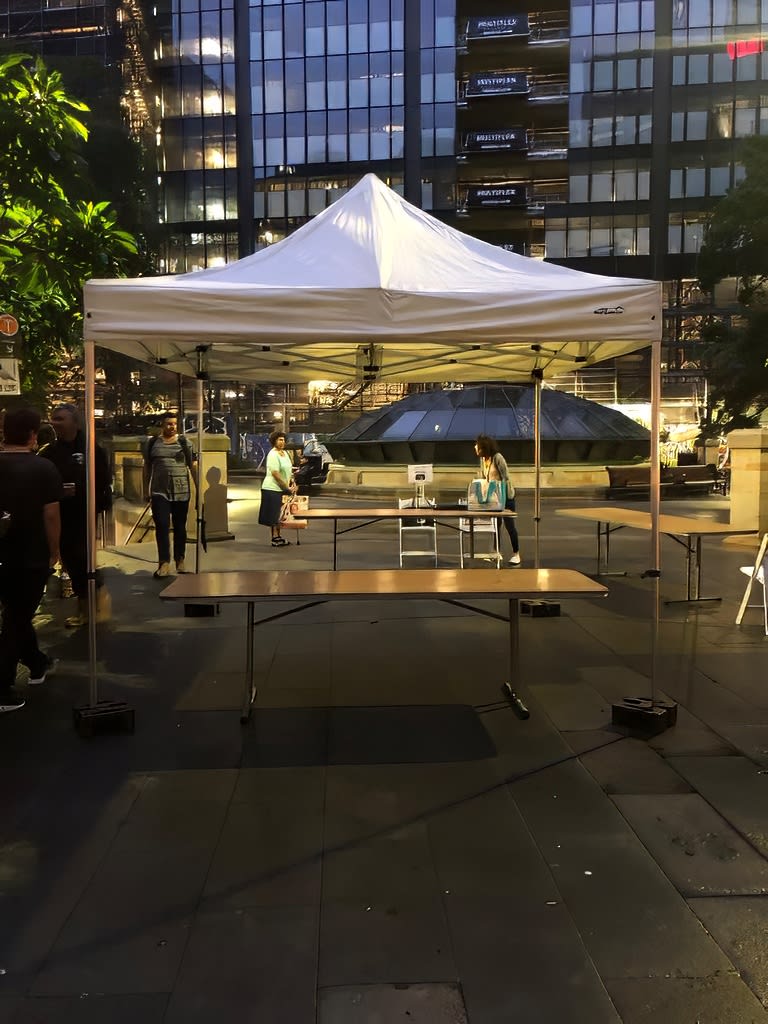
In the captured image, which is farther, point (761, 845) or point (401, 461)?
point (401, 461)

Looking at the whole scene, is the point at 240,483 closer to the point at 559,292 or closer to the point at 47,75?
the point at 47,75

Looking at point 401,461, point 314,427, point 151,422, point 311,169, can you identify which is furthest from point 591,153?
point 401,461

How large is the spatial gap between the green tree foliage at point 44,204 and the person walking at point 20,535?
232cm

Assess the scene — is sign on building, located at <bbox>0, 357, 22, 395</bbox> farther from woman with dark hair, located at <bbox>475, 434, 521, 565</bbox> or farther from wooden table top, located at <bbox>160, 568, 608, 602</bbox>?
woman with dark hair, located at <bbox>475, 434, 521, 565</bbox>

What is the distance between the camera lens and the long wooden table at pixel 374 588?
4840 millimetres

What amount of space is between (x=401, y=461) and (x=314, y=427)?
31.1 meters

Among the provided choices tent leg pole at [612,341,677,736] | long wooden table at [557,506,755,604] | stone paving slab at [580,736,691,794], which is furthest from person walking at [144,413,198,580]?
stone paving slab at [580,736,691,794]

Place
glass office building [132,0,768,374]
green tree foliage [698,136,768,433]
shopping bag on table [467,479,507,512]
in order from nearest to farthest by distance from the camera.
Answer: shopping bag on table [467,479,507,512] → green tree foliage [698,136,768,433] → glass office building [132,0,768,374]

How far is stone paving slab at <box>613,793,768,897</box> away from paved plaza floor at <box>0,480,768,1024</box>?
1 centimetres

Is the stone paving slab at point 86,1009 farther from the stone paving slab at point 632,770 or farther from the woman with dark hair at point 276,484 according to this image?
the woman with dark hair at point 276,484

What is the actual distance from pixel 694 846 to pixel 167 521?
750 cm

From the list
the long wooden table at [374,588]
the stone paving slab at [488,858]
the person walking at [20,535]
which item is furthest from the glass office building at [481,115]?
the stone paving slab at [488,858]

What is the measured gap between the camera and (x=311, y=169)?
54188 millimetres

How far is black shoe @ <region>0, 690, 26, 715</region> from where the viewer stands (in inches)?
209
